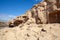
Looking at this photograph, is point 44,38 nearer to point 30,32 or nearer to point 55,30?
point 55,30

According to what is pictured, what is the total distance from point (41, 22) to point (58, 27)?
9.95 ft

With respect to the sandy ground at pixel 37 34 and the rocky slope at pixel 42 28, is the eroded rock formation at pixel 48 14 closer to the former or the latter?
the rocky slope at pixel 42 28

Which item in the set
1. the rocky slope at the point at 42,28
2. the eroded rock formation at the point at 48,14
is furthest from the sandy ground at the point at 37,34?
the eroded rock formation at the point at 48,14

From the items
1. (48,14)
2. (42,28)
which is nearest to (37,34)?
(42,28)

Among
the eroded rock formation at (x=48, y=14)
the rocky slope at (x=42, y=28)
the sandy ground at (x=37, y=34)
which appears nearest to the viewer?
the sandy ground at (x=37, y=34)

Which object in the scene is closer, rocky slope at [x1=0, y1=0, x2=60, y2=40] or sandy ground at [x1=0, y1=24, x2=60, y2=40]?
sandy ground at [x1=0, y1=24, x2=60, y2=40]

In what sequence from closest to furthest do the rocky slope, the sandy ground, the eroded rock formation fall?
the sandy ground, the rocky slope, the eroded rock formation

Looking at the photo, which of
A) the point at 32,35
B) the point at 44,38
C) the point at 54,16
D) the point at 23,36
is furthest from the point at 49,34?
the point at 54,16

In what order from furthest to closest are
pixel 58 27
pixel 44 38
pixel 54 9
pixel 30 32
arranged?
pixel 54 9 < pixel 30 32 < pixel 58 27 < pixel 44 38

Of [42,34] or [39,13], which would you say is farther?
[39,13]

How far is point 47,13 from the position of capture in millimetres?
12352

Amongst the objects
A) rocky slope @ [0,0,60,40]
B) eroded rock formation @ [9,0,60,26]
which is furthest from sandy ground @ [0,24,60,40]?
eroded rock formation @ [9,0,60,26]

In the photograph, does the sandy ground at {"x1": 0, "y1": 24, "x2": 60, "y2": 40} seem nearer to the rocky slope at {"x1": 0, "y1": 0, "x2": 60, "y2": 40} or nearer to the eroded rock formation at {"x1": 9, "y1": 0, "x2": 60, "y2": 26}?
the rocky slope at {"x1": 0, "y1": 0, "x2": 60, "y2": 40}

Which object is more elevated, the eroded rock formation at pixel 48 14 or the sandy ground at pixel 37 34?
the eroded rock formation at pixel 48 14
